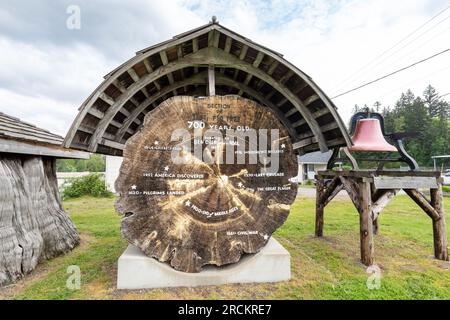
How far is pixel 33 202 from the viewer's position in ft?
15.4

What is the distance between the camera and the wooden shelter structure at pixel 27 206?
3.94 meters

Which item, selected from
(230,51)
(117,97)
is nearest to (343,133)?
(230,51)

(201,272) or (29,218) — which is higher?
(29,218)

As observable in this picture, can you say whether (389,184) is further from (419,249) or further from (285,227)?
(285,227)

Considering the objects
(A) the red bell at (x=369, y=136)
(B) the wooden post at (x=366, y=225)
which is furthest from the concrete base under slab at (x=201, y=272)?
(A) the red bell at (x=369, y=136)

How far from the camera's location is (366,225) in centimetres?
434

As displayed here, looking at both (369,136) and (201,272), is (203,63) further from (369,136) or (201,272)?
(369,136)

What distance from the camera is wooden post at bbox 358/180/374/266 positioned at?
14.1 feet

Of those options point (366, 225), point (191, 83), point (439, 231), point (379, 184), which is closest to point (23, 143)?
point (191, 83)

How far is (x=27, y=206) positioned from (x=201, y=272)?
3322 millimetres

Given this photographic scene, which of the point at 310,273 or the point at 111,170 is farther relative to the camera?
the point at 111,170

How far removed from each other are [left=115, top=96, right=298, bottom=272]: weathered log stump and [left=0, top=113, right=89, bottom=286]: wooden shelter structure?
2.00 m

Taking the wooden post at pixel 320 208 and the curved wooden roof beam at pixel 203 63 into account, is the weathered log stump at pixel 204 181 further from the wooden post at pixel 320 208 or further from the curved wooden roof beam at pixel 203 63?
the wooden post at pixel 320 208

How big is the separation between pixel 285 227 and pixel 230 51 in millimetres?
5061
